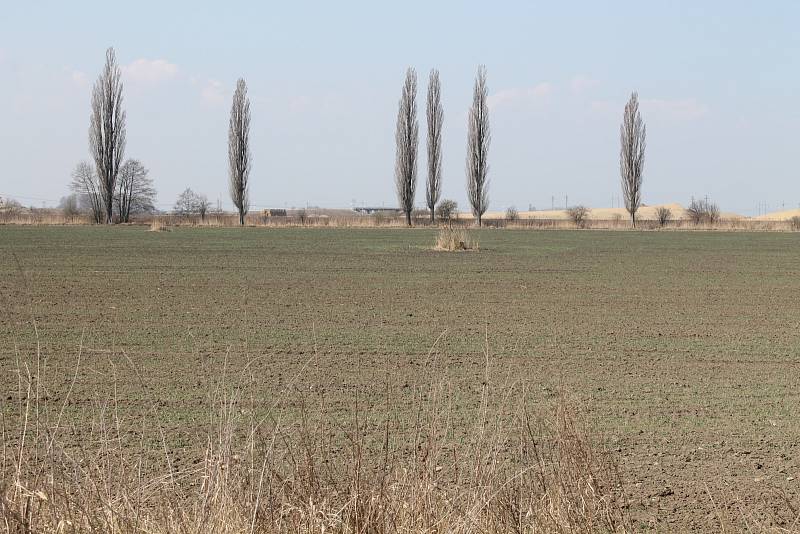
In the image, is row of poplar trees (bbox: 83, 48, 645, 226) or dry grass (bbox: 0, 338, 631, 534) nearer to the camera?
dry grass (bbox: 0, 338, 631, 534)

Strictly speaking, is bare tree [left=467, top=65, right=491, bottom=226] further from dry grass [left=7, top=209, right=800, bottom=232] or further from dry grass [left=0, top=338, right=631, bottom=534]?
dry grass [left=0, top=338, right=631, bottom=534]

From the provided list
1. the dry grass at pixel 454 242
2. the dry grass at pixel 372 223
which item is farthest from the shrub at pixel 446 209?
the dry grass at pixel 454 242

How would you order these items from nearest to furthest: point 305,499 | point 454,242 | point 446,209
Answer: point 305,499, point 454,242, point 446,209

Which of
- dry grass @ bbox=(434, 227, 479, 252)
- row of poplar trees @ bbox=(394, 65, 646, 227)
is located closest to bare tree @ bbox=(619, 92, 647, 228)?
row of poplar trees @ bbox=(394, 65, 646, 227)

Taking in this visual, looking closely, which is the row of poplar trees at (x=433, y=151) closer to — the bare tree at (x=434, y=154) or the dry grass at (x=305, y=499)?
the bare tree at (x=434, y=154)

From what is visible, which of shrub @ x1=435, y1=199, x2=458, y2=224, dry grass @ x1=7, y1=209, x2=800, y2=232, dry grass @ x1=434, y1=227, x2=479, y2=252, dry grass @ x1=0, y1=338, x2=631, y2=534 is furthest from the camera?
shrub @ x1=435, y1=199, x2=458, y2=224

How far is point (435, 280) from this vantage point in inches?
770

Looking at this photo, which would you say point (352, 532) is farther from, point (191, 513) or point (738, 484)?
point (738, 484)

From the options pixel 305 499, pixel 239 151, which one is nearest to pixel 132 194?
pixel 239 151

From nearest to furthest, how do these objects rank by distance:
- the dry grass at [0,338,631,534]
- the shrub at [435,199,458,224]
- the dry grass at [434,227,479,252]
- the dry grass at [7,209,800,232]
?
the dry grass at [0,338,631,534]
the dry grass at [434,227,479,252]
the dry grass at [7,209,800,232]
the shrub at [435,199,458,224]

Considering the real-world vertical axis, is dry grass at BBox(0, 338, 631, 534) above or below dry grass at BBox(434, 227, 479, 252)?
below

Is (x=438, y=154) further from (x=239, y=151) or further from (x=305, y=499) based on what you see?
(x=305, y=499)

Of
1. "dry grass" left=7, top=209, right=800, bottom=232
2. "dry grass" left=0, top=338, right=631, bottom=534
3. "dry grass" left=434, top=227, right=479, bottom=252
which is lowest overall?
"dry grass" left=0, top=338, right=631, bottom=534

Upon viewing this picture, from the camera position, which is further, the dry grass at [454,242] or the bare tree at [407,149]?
the bare tree at [407,149]
